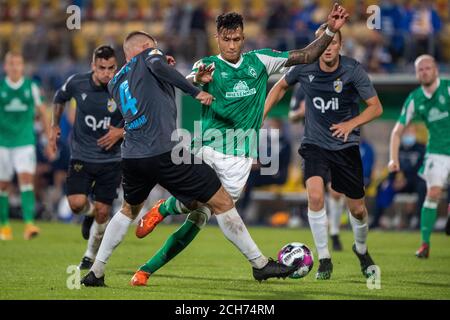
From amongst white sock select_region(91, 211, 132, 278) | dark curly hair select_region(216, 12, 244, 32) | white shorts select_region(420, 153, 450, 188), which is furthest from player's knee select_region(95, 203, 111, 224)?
white shorts select_region(420, 153, 450, 188)

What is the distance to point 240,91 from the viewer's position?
9.28 meters

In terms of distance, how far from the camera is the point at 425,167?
13.9 m

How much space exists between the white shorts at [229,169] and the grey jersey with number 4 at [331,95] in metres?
1.73

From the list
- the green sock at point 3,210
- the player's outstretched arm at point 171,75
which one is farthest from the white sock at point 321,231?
the green sock at point 3,210

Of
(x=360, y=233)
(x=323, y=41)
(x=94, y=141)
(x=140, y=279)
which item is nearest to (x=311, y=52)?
(x=323, y=41)

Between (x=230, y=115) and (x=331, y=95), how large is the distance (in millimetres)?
1964

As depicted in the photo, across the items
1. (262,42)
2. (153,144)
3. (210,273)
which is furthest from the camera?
(262,42)

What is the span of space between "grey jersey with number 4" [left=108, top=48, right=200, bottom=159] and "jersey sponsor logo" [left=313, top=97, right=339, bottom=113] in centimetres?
259

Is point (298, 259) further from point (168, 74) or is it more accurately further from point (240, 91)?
point (168, 74)

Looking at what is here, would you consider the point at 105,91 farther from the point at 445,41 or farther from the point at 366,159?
the point at 445,41

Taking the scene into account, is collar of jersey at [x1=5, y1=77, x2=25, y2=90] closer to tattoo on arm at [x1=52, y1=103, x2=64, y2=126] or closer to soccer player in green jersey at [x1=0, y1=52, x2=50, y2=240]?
soccer player in green jersey at [x1=0, y1=52, x2=50, y2=240]

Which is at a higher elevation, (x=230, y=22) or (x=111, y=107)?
(x=230, y=22)

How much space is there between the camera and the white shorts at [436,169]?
13641 millimetres

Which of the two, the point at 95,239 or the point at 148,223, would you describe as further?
the point at 95,239
